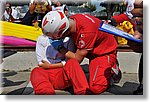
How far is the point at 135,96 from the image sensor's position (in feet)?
6.94

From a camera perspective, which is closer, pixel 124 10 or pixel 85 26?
pixel 85 26

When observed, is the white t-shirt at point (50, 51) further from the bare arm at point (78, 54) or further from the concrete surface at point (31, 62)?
the concrete surface at point (31, 62)

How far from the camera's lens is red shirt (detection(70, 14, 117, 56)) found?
7.06 feet

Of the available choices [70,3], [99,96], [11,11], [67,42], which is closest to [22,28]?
[11,11]

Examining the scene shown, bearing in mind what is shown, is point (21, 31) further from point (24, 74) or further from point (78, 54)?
A: point (78, 54)

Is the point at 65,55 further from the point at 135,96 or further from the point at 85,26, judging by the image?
the point at 135,96

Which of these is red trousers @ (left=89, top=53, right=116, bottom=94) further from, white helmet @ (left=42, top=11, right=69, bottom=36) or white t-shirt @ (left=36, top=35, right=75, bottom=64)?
white helmet @ (left=42, top=11, right=69, bottom=36)

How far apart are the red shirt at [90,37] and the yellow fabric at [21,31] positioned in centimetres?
142

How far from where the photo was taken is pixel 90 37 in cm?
216

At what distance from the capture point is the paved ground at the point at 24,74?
2495 mm

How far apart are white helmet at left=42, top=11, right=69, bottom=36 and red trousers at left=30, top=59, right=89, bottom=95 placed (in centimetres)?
22

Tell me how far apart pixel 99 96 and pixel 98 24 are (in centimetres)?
50

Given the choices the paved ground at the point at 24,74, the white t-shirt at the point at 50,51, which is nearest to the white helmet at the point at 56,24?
the white t-shirt at the point at 50,51

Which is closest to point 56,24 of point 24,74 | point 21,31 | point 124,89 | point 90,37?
point 90,37
